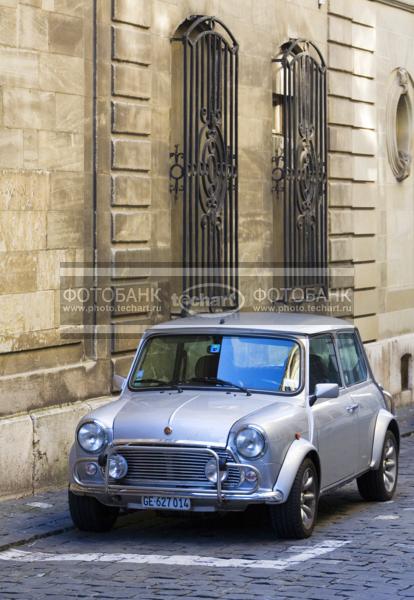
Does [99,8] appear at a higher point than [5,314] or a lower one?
higher

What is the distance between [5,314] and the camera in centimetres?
1311

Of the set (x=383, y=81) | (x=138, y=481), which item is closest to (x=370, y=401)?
(x=138, y=481)

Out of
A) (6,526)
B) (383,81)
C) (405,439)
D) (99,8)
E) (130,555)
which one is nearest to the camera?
(130,555)

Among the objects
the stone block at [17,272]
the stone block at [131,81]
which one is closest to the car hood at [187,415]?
the stone block at [17,272]

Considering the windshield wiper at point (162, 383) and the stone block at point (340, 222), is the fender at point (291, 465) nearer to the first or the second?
the windshield wiper at point (162, 383)

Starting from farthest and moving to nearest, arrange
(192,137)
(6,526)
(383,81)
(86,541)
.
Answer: (383,81) → (192,137) → (6,526) → (86,541)

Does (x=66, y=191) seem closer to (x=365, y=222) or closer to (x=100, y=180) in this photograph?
(x=100, y=180)

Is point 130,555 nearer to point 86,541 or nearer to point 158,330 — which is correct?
point 86,541

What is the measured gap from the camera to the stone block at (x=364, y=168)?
21.1m

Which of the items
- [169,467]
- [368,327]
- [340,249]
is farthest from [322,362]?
[368,327]

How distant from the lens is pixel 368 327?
21266 millimetres

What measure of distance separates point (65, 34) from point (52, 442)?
4129 millimetres

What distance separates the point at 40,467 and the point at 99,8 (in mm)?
4953

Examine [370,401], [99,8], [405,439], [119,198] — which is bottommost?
[405,439]
